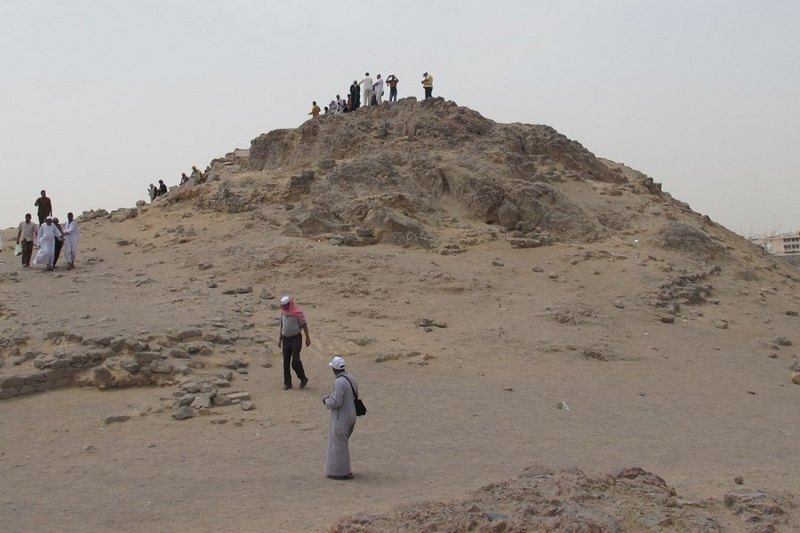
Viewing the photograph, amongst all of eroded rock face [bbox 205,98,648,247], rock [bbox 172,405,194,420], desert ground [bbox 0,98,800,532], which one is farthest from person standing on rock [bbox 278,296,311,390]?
eroded rock face [bbox 205,98,648,247]

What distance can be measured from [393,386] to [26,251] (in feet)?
32.8

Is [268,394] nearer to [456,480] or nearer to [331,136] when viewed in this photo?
[456,480]

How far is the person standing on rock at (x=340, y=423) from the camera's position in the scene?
616 centimetres

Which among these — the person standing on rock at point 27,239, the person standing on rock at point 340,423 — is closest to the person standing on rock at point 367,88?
the person standing on rock at point 27,239

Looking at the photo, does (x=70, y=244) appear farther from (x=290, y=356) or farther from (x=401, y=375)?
(x=401, y=375)

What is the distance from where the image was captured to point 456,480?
20.4 feet

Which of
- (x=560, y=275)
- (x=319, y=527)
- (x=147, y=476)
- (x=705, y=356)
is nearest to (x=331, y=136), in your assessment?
(x=560, y=275)

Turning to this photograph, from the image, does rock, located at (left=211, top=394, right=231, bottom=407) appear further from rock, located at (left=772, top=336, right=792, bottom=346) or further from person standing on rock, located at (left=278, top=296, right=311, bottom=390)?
rock, located at (left=772, top=336, right=792, bottom=346)

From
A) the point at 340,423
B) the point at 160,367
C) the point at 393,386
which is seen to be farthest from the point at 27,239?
the point at 340,423

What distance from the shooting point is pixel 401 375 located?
32.2 ft

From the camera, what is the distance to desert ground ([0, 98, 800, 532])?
5500 mm

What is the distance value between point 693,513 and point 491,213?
544 inches

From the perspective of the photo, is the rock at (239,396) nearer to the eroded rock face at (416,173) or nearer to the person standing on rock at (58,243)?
the eroded rock face at (416,173)

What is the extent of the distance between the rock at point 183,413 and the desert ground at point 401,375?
0.49 ft
